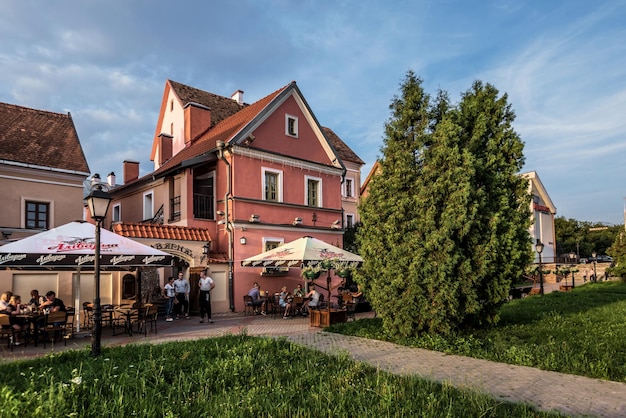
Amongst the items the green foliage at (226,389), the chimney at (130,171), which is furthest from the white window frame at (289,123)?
the green foliage at (226,389)

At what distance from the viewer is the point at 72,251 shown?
1116 cm

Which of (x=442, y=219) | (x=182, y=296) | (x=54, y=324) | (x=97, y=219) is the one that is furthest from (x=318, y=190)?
(x=97, y=219)

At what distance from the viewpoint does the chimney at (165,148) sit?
2695 cm

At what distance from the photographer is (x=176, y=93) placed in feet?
90.3

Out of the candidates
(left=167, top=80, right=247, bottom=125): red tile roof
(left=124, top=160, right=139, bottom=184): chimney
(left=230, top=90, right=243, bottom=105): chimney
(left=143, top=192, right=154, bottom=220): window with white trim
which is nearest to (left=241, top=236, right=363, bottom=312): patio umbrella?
(left=143, top=192, right=154, bottom=220): window with white trim

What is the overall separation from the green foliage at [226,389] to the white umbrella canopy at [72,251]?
346cm

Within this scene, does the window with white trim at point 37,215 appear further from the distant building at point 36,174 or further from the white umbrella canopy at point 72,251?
the white umbrella canopy at point 72,251

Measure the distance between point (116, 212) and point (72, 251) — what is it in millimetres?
17222

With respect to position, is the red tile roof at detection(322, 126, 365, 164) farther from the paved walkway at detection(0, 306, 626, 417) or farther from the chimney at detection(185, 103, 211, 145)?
the paved walkway at detection(0, 306, 626, 417)

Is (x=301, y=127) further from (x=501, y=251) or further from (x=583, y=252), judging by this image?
(x=583, y=252)

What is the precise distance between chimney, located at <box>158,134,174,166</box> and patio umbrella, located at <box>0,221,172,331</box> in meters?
15.3

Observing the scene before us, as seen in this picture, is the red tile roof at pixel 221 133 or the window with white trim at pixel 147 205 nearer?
the red tile roof at pixel 221 133

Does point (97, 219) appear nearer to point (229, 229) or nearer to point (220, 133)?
point (229, 229)

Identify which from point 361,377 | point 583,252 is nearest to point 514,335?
point 361,377
